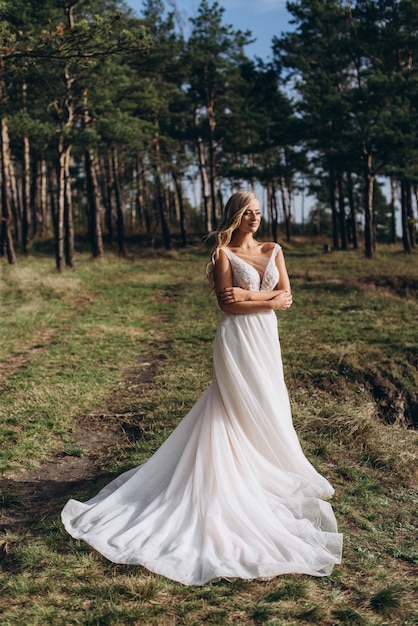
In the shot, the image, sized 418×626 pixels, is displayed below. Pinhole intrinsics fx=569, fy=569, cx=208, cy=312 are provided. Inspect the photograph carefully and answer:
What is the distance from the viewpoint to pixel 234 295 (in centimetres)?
487

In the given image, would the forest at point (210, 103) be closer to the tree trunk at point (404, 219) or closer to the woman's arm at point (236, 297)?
the tree trunk at point (404, 219)

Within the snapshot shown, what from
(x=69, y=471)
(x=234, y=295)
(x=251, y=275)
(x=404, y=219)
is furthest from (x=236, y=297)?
(x=404, y=219)

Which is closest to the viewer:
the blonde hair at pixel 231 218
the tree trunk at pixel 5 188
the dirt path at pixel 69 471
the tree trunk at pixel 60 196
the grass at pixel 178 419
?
the grass at pixel 178 419

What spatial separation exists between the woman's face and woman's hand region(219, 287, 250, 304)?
0.54 meters

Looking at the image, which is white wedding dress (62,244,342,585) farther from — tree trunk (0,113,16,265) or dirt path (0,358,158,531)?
tree trunk (0,113,16,265)

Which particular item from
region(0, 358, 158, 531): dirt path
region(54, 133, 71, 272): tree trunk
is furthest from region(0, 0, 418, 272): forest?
region(0, 358, 158, 531): dirt path

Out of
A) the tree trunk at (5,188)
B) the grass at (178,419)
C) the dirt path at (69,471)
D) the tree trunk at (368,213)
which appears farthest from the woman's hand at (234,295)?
the tree trunk at (368,213)

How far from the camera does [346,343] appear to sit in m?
11.5

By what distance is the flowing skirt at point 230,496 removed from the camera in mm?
4027

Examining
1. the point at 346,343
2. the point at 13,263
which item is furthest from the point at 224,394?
the point at 13,263

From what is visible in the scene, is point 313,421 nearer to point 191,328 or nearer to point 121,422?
point 121,422

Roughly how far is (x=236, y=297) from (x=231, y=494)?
5.28 feet

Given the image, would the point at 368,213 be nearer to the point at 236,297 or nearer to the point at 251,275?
the point at 251,275

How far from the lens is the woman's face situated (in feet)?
16.1
